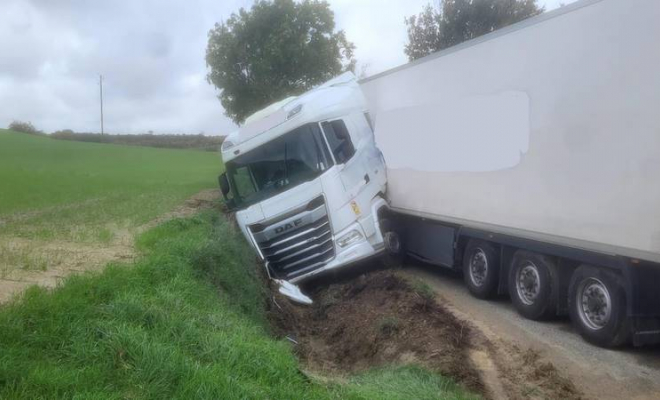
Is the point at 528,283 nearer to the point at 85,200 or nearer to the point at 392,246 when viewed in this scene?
the point at 392,246

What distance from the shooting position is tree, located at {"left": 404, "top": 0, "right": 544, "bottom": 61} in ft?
89.9

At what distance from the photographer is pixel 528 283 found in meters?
9.32

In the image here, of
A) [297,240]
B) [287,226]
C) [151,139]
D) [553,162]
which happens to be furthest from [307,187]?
[151,139]

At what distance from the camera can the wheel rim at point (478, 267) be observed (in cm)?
1051

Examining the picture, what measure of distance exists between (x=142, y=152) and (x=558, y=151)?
5130 cm

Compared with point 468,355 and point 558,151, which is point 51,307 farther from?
point 558,151

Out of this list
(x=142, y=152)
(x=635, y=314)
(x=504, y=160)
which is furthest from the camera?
(x=142, y=152)

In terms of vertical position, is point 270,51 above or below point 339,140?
above

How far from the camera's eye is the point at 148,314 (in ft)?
21.1

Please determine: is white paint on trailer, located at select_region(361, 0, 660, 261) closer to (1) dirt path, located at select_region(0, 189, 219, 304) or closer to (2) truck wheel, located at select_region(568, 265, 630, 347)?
(2) truck wheel, located at select_region(568, 265, 630, 347)

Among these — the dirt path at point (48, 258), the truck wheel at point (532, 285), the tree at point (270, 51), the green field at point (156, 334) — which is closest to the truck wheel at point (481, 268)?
the truck wheel at point (532, 285)

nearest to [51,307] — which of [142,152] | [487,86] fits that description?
[487,86]

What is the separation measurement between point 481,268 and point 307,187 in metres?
3.20

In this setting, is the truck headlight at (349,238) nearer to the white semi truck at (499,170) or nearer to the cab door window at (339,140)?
the white semi truck at (499,170)
